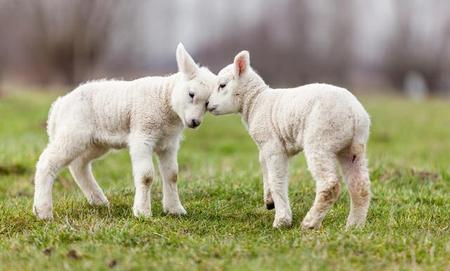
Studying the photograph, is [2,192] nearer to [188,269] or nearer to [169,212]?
[169,212]

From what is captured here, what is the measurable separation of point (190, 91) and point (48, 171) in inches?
65.6

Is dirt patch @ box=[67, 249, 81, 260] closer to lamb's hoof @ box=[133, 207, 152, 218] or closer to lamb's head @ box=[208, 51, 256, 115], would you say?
lamb's hoof @ box=[133, 207, 152, 218]

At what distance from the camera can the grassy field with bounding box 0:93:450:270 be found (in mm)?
5473

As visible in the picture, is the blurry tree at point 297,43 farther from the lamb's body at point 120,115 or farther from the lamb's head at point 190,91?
the lamb's head at point 190,91

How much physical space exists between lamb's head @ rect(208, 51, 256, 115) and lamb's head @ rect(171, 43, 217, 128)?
0.25 ft

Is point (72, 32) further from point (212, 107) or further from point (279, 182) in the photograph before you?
point (279, 182)

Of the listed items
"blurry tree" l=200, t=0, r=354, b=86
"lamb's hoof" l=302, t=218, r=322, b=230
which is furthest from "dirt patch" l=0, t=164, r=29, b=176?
"blurry tree" l=200, t=0, r=354, b=86

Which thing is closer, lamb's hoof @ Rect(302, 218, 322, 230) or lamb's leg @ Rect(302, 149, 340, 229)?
lamb's leg @ Rect(302, 149, 340, 229)

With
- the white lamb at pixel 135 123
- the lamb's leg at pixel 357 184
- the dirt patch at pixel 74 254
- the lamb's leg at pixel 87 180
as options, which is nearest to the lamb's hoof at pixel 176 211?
the white lamb at pixel 135 123

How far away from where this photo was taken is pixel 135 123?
24.3 ft

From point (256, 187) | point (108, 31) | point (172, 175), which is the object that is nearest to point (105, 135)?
point (172, 175)

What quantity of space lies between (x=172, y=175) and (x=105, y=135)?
2.63 feet

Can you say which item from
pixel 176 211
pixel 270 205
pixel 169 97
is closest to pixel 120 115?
pixel 169 97

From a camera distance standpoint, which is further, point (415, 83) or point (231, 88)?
point (415, 83)
